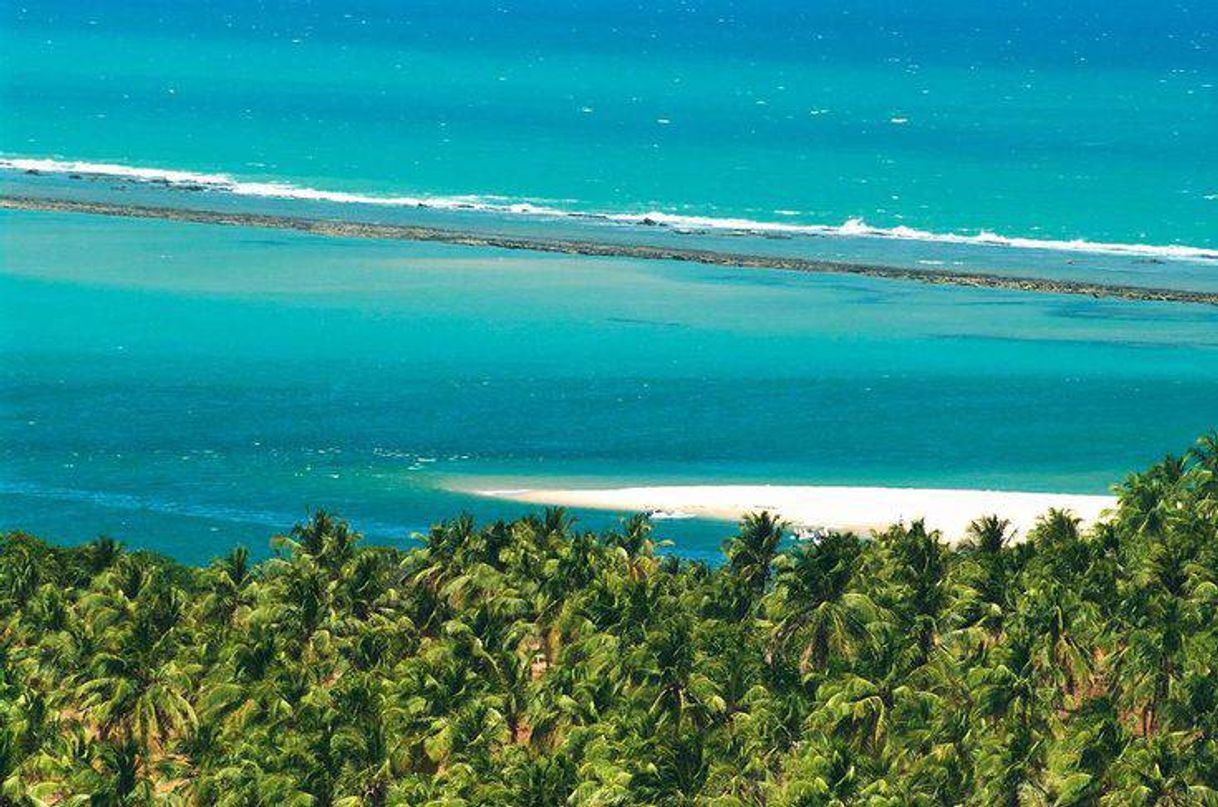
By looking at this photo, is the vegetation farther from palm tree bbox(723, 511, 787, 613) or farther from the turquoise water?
the turquoise water

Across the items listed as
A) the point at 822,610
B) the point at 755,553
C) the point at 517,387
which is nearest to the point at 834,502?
the point at 755,553

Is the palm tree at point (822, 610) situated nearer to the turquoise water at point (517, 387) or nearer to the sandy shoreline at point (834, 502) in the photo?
the turquoise water at point (517, 387)

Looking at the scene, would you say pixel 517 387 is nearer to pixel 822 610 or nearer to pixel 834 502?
pixel 834 502

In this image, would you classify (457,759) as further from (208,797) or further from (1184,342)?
(1184,342)

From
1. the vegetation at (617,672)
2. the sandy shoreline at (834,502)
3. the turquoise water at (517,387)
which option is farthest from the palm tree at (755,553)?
the sandy shoreline at (834,502)

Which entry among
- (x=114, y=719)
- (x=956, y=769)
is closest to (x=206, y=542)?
(x=114, y=719)

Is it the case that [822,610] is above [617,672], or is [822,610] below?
above

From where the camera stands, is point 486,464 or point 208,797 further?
point 486,464
